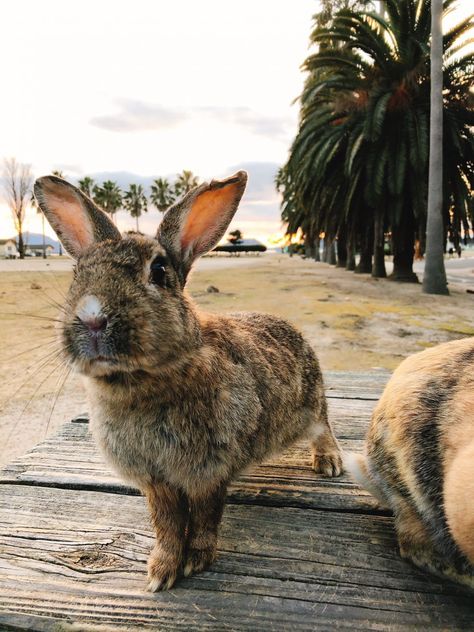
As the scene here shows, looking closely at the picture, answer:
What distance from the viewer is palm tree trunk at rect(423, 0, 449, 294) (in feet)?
43.7

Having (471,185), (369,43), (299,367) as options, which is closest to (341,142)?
(369,43)

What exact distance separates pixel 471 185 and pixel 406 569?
1816 cm

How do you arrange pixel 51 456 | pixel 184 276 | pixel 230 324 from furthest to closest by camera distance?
pixel 51 456 < pixel 230 324 < pixel 184 276

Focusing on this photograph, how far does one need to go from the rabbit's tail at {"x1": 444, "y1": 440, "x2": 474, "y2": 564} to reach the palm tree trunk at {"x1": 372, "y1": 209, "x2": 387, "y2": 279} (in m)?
16.6

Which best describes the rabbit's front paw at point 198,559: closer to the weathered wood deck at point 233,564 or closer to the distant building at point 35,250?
the weathered wood deck at point 233,564

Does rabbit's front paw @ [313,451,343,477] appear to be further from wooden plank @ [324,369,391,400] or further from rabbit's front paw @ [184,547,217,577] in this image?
wooden plank @ [324,369,391,400]

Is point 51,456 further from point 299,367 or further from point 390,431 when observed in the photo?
point 390,431

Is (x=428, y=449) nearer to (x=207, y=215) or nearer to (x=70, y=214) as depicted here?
(x=207, y=215)

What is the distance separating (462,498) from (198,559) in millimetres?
822

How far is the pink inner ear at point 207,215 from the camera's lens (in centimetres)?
176

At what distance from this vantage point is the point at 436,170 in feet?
44.7

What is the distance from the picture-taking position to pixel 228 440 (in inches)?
63.0

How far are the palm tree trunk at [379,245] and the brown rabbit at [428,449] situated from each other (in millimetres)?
16152

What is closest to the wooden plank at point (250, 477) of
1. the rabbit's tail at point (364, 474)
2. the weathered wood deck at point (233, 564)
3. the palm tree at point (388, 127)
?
the weathered wood deck at point (233, 564)
